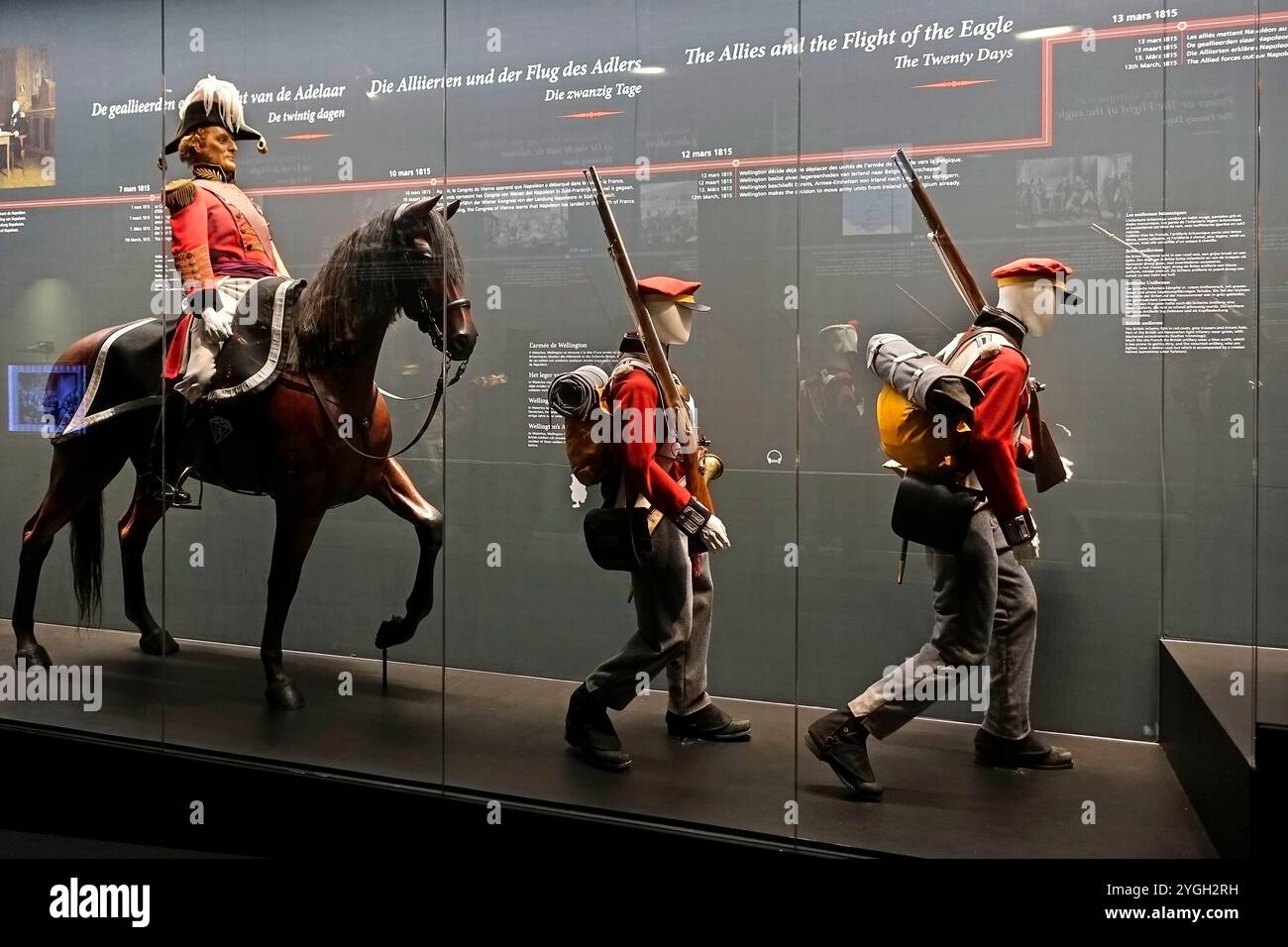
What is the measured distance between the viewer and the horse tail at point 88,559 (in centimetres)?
420

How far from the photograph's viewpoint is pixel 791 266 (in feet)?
10.2

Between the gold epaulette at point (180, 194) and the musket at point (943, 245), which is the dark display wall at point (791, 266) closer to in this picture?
the musket at point (943, 245)

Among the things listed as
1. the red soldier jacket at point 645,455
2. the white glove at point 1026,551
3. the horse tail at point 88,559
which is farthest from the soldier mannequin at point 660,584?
the horse tail at point 88,559

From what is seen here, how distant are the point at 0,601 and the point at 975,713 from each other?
3686mm

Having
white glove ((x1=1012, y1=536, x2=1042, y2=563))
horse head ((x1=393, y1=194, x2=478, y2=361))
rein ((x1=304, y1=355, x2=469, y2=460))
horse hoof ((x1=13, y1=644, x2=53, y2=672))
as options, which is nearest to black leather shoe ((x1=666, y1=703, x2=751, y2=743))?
white glove ((x1=1012, y1=536, x2=1042, y2=563))

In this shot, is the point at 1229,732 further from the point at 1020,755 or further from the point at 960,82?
the point at 960,82

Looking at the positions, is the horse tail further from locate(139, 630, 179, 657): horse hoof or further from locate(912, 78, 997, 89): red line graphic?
locate(912, 78, 997, 89): red line graphic

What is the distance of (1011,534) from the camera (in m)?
2.96

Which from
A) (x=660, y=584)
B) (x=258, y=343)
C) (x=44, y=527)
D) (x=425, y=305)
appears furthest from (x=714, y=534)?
(x=44, y=527)

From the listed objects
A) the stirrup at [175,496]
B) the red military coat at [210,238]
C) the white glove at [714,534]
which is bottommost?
the white glove at [714,534]

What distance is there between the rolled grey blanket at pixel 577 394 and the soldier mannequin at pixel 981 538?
0.99 meters

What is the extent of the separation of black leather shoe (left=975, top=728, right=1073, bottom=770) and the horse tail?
328cm

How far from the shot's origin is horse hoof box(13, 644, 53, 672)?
411cm
